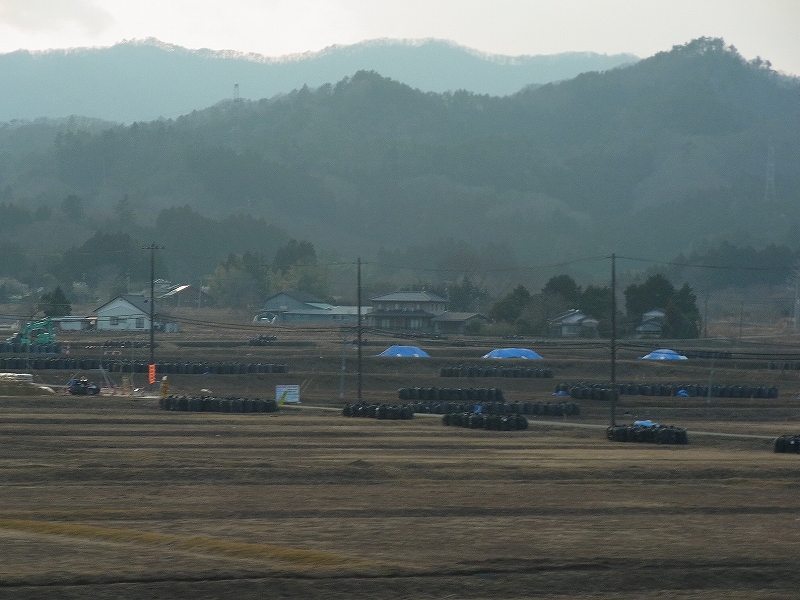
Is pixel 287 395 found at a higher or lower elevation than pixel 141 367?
lower

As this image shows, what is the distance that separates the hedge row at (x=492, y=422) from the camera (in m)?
49.3

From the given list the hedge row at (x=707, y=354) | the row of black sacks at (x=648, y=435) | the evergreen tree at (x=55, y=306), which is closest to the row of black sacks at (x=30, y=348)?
the evergreen tree at (x=55, y=306)

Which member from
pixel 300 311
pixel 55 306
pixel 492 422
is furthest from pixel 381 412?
pixel 300 311

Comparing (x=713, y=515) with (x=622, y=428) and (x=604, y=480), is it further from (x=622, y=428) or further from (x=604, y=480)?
(x=622, y=428)

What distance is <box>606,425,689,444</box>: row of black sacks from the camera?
44281 millimetres

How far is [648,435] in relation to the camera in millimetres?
44844

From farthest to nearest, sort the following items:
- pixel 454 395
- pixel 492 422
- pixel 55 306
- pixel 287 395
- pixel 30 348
Result: pixel 55 306
pixel 30 348
pixel 454 395
pixel 287 395
pixel 492 422

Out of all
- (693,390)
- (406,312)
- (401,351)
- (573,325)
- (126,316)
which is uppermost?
(406,312)

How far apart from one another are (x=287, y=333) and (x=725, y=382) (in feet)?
211

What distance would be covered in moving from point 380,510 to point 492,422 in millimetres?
26025

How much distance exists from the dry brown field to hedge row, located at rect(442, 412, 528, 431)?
2.92 ft

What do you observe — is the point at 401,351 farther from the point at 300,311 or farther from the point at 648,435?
the point at 300,311

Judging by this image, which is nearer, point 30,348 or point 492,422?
point 492,422

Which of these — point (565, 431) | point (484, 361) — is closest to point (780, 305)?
point (484, 361)
